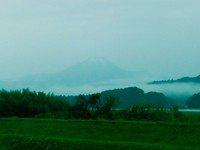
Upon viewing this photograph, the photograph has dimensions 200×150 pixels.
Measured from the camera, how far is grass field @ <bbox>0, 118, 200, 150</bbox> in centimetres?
1015

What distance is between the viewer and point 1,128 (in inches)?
521

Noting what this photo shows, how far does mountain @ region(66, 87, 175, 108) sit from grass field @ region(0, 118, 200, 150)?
88.7 inches

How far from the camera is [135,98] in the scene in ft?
52.9

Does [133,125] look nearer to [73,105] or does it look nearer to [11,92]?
[73,105]

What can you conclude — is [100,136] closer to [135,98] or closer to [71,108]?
[71,108]

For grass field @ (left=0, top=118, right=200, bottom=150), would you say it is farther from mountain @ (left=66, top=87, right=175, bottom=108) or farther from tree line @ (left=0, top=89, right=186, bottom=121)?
mountain @ (left=66, top=87, right=175, bottom=108)

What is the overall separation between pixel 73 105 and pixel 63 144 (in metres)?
4.32

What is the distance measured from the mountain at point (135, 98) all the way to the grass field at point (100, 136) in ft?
7.39

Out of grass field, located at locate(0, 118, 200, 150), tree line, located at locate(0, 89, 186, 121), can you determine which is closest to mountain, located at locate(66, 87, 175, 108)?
tree line, located at locate(0, 89, 186, 121)

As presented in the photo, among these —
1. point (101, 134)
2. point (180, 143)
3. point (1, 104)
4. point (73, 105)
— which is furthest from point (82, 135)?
point (1, 104)

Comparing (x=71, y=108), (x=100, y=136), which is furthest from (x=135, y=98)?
Result: (x=100, y=136)

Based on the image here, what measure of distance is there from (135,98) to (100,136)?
4.87 meters

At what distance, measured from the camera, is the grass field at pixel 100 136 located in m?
10.1

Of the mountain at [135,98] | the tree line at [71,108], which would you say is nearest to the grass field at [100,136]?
the tree line at [71,108]
